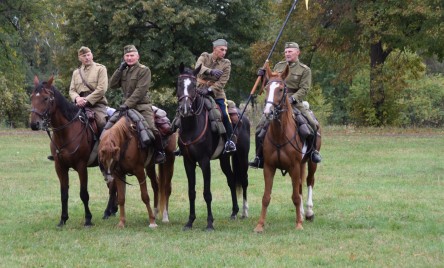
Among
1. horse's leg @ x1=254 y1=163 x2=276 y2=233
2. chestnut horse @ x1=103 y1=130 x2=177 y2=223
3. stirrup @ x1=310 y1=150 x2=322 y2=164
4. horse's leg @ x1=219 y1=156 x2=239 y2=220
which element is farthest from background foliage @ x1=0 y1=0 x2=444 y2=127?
horse's leg @ x1=254 y1=163 x2=276 y2=233

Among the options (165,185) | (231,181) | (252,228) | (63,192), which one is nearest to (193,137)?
(165,185)

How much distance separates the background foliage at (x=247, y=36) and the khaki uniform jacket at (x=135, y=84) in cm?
2527

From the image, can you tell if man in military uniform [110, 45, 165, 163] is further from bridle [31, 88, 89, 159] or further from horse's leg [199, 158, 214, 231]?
horse's leg [199, 158, 214, 231]

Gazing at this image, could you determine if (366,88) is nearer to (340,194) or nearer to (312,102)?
(312,102)

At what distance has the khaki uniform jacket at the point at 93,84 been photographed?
14312 mm

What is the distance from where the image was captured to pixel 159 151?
14.2 metres

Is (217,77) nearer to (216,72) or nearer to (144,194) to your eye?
(216,72)

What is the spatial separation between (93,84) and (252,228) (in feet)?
13.2

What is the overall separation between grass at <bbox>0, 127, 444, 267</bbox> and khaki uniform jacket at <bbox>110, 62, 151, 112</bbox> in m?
2.21

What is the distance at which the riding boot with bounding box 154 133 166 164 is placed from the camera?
1410 centimetres

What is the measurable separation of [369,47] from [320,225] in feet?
100

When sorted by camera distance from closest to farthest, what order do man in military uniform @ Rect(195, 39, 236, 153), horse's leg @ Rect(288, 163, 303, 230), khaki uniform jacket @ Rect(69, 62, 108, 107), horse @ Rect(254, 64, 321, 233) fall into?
horse @ Rect(254, 64, 321, 233) < horse's leg @ Rect(288, 163, 303, 230) < man in military uniform @ Rect(195, 39, 236, 153) < khaki uniform jacket @ Rect(69, 62, 108, 107)

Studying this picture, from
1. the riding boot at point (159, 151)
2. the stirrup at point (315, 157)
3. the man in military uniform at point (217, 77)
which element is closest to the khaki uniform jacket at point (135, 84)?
the riding boot at point (159, 151)

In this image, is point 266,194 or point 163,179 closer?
point 266,194
